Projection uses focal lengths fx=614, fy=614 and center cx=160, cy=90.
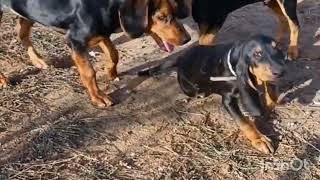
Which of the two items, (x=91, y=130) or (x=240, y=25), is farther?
(x=240, y=25)

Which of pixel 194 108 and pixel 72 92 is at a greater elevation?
pixel 72 92

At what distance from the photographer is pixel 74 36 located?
4.43 metres

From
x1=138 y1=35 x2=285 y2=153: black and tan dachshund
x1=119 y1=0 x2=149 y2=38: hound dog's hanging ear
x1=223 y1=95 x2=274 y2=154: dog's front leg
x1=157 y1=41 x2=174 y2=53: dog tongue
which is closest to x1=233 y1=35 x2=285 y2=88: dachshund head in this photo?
x1=138 y1=35 x2=285 y2=153: black and tan dachshund

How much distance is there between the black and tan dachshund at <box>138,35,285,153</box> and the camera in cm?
384

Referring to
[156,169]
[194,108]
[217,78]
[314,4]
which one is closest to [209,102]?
[194,108]

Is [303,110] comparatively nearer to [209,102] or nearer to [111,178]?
[209,102]

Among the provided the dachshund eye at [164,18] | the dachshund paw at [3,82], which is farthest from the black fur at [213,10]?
the dachshund paw at [3,82]

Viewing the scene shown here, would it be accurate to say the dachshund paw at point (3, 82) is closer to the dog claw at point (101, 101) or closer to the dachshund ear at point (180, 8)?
the dog claw at point (101, 101)

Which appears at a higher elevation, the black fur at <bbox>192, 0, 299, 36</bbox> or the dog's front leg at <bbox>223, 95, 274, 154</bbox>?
the black fur at <bbox>192, 0, 299, 36</bbox>

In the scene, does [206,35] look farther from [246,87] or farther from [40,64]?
[40,64]

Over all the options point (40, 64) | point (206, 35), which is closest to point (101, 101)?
point (40, 64)

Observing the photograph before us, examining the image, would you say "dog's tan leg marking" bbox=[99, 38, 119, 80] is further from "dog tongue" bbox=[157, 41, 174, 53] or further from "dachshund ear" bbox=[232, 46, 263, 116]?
"dachshund ear" bbox=[232, 46, 263, 116]

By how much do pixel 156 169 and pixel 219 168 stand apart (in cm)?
42

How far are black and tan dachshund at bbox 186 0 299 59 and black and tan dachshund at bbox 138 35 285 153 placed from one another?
46 cm
